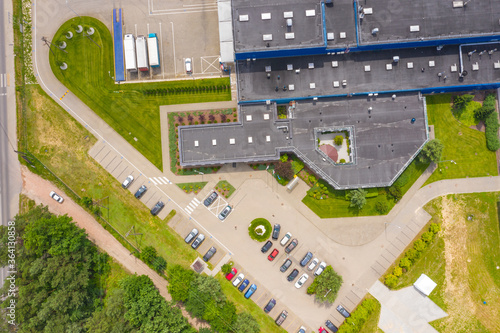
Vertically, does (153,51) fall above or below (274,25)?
below

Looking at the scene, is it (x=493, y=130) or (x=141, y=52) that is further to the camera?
(x=141, y=52)

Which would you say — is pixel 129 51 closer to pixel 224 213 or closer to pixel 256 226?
pixel 224 213

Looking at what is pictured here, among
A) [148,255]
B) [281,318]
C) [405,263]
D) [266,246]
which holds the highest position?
[148,255]

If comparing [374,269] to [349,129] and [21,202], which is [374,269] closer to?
[349,129]

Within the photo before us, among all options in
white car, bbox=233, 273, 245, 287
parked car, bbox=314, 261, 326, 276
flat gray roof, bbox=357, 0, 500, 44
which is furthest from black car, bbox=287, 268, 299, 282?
flat gray roof, bbox=357, 0, 500, 44

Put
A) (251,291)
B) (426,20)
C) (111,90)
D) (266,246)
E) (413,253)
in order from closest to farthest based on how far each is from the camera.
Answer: (426,20) → (413,253) → (251,291) → (266,246) → (111,90)

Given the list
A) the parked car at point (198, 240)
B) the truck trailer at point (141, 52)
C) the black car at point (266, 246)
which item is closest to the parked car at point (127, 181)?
the parked car at point (198, 240)

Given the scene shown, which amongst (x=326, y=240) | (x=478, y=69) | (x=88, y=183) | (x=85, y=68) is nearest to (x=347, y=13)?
(x=478, y=69)

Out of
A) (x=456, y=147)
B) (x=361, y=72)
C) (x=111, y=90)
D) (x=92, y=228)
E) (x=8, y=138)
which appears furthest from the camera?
(x=8, y=138)

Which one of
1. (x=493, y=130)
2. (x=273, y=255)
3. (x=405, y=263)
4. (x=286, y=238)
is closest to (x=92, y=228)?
(x=273, y=255)
